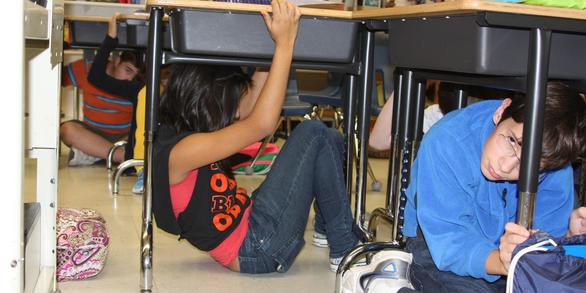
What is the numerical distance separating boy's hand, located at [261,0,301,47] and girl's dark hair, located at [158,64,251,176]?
277 millimetres

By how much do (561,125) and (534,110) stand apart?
0.11 metres

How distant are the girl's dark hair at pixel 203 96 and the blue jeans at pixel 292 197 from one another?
195mm

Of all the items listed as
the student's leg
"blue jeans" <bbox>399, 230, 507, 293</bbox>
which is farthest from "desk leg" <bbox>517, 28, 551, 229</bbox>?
the student's leg

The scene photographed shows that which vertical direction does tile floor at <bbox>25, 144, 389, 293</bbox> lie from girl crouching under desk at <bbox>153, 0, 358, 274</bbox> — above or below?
below

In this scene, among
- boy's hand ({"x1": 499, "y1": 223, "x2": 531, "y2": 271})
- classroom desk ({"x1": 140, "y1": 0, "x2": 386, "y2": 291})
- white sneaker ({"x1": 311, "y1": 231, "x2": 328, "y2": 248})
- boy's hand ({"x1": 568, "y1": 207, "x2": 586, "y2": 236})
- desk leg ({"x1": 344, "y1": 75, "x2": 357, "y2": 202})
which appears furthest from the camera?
white sneaker ({"x1": 311, "y1": 231, "x2": 328, "y2": 248})

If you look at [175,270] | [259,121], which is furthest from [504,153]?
[175,270]

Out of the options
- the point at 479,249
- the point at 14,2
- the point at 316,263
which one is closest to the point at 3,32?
the point at 14,2

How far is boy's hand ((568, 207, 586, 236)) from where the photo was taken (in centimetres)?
164

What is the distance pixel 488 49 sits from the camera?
1410 millimetres

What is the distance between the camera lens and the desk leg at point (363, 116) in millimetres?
2121

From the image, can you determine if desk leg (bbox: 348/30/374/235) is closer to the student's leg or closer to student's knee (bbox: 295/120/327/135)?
student's knee (bbox: 295/120/327/135)

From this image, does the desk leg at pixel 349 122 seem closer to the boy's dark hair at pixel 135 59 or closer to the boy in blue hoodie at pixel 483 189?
the boy in blue hoodie at pixel 483 189

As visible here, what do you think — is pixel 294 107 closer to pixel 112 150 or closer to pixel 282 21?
pixel 112 150

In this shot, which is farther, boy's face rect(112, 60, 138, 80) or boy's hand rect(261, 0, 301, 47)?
boy's face rect(112, 60, 138, 80)
